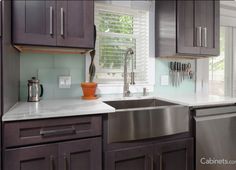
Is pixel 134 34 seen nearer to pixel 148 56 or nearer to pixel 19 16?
pixel 148 56

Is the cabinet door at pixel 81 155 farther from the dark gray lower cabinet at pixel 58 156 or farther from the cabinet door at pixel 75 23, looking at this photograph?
the cabinet door at pixel 75 23

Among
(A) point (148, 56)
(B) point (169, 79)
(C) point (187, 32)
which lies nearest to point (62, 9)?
(A) point (148, 56)

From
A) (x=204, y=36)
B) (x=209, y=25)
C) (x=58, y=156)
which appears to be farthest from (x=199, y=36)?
(x=58, y=156)

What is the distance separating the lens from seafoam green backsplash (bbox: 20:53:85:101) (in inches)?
51.9

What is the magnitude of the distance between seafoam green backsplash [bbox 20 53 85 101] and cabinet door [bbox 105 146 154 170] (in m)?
0.65

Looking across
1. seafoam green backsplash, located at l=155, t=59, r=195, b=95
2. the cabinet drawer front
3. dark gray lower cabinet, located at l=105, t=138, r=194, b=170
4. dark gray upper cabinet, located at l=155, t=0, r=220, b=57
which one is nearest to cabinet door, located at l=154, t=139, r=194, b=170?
dark gray lower cabinet, located at l=105, t=138, r=194, b=170

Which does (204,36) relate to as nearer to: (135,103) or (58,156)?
(135,103)

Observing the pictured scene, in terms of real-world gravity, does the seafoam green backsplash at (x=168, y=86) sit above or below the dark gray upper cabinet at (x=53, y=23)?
below

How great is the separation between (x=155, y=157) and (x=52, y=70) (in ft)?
3.28

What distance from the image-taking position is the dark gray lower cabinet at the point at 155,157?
1017 millimetres

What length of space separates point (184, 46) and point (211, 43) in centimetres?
31

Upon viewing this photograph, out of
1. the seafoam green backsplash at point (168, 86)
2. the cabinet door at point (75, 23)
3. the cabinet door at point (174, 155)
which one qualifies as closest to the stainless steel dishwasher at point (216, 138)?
the cabinet door at point (174, 155)

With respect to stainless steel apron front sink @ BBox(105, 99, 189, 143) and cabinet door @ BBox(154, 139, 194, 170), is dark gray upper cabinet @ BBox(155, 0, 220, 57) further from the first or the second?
cabinet door @ BBox(154, 139, 194, 170)

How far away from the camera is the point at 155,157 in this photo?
111cm
